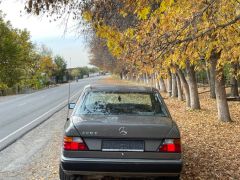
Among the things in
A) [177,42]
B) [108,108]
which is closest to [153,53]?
[177,42]

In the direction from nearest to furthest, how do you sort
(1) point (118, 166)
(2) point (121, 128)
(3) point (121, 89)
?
(1) point (118, 166) → (2) point (121, 128) → (3) point (121, 89)

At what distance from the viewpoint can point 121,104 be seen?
7.30m

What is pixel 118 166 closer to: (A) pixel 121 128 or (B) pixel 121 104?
(A) pixel 121 128

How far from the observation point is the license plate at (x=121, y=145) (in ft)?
19.6

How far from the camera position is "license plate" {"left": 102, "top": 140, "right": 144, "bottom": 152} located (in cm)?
598

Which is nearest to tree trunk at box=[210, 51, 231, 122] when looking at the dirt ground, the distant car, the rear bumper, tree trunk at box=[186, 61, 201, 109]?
the dirt ground

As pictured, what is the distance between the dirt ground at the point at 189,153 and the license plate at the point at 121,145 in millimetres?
1814

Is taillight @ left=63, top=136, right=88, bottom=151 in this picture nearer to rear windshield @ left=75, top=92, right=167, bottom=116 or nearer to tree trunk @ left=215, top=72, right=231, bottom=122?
rear windshield @ left=75, top=92, right=167, bottom=116

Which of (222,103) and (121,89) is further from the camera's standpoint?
(222,103)

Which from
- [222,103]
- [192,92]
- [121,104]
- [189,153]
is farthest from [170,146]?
[192,92]

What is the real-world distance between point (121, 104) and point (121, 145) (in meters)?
1.39

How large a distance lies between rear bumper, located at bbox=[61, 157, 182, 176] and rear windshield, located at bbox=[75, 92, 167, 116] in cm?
102

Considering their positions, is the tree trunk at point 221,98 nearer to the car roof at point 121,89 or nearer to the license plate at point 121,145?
the car roof at point 121,89

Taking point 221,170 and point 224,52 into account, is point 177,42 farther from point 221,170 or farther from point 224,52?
point 224,52
